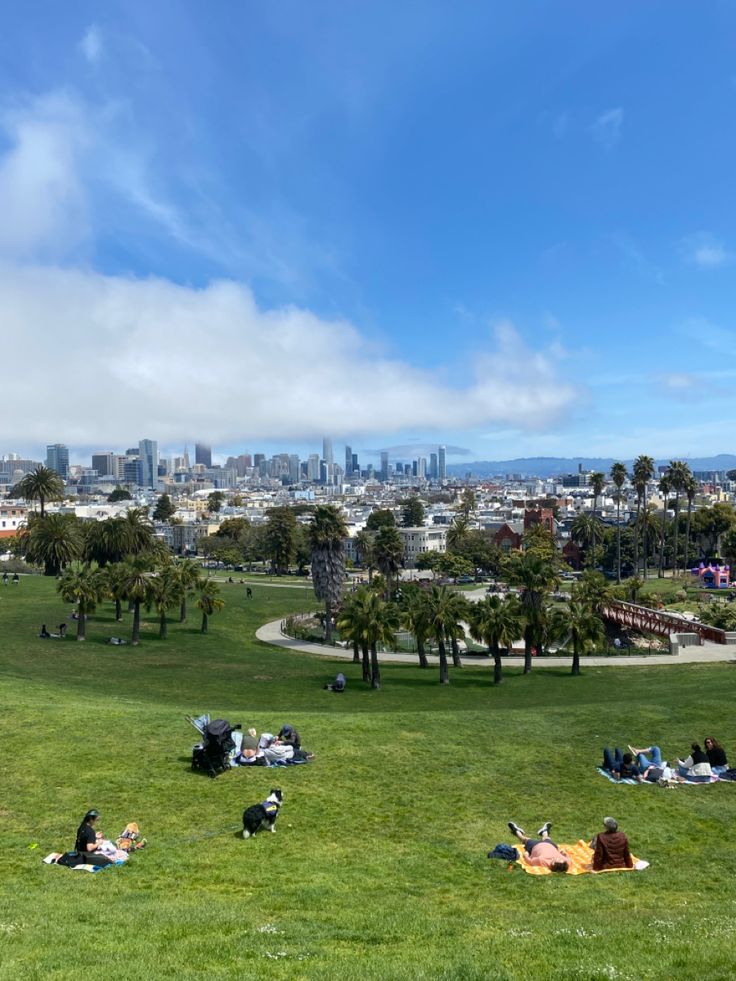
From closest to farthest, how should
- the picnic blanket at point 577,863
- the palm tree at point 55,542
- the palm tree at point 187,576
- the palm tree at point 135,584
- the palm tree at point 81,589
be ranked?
the picnic blanket at point 577,863
the palm tree at point 81,589
the palm tree at point 135,584
the palm tree at point 187,576
the palm tree at point 55,542

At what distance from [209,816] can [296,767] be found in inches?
141

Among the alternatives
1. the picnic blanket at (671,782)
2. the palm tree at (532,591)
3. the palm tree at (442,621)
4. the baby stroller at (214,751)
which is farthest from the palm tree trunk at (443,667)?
the baby stroller at (214,751)


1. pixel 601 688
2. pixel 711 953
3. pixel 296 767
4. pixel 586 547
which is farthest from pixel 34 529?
pixel 586 547

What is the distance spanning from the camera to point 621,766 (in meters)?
20.5

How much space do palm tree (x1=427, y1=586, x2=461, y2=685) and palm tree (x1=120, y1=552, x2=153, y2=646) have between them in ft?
71.5

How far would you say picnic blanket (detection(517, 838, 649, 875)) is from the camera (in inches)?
583

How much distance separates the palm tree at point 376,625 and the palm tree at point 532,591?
10083mm

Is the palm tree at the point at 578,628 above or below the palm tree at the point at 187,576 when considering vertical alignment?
below

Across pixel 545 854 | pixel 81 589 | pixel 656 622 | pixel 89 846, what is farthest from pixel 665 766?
pixel 656 622

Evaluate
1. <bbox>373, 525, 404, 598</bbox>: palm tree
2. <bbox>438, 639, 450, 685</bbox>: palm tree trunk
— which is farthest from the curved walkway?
<bbox>373, 525, 404, 598</bbox>: palm tree

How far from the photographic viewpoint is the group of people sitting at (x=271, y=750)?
66.5ft

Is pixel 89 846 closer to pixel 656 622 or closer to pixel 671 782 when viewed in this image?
pixel 671 782

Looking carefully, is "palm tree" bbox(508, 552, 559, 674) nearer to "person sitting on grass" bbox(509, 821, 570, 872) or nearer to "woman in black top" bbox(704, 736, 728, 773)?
"woman in black top" bbox(704, 736, 728, 773)

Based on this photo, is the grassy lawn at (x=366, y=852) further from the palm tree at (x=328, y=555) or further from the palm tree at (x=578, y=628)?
the palm tree at (x=328, y=555)
